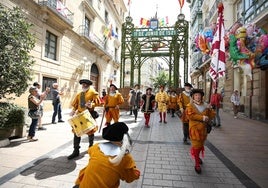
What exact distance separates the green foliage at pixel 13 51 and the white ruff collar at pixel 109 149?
4506mm

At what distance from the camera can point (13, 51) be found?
5.40m

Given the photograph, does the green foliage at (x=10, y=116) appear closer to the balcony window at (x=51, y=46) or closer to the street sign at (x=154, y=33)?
the balcony window at (x=51, y=46)

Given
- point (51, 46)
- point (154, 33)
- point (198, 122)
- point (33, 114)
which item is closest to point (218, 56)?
point (198, 122)

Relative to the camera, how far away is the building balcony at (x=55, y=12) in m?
11.5

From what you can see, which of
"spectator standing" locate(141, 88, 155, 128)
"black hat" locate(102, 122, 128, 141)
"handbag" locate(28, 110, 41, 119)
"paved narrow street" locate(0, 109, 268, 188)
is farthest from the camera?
"spectator standing" locate(141, 88, 155, 128)

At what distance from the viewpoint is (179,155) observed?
4.84 metres

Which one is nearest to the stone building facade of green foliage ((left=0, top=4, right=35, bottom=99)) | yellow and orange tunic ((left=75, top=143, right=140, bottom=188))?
green foliage ((left=0, top=4, right=35, bottom=99))

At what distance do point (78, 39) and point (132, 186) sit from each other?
1506cm

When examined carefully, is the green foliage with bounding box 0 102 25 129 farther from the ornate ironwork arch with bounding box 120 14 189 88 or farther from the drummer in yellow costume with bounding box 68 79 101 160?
the ornate ironwork arch with bounding box 120 14 189 88

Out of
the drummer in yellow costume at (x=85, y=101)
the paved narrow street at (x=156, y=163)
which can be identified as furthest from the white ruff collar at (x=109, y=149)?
the drummer in yellow costume at (x=85, y=101)

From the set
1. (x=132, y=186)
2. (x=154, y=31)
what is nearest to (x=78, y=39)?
(x=154, y=31)

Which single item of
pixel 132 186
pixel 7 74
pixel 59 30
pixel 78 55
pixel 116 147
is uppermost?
pixel 59 30

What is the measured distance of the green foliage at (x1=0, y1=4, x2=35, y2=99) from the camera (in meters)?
5.16

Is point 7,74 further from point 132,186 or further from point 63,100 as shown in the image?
→ point 63,100
